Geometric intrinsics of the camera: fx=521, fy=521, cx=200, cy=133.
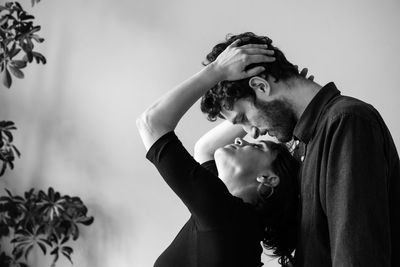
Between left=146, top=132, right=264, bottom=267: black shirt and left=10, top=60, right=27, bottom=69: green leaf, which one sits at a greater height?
left=10, top=60, right=27, bottom=69: green leaf

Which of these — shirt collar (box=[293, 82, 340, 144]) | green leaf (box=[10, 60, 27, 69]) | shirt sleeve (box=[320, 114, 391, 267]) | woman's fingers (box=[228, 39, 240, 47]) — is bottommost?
shirt sleeve (box=[320, 114, 391, 267])

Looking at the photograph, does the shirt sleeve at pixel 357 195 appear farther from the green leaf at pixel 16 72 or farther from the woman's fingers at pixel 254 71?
the green leaf at pixel 16 72

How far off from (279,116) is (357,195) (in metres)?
0.44

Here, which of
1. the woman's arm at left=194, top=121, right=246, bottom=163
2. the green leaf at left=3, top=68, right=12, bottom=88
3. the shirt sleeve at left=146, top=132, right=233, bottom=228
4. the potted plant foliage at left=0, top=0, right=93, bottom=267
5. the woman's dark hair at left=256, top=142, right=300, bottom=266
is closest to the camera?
the shirt sleeve at left=146, top=132, right=233, bottom=228

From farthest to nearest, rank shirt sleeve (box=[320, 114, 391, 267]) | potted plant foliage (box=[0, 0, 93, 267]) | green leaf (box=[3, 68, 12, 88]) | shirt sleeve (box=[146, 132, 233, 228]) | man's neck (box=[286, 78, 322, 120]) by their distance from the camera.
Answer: potted plant foliage (box=[0, 0, 93, 267]) < green leaf (box=[3, 68, 12, 88]) < man's neck (box=[286, 78, 322, 120]) < shirt sleeve (box=[146, 132, 233, 228]) < shirt sleeve (box=[320, 114, 391, 267])

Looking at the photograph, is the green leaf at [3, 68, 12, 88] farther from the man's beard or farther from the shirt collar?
the shirt collar

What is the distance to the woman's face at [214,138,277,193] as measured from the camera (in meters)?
1.65

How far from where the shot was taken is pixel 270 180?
1.63 m

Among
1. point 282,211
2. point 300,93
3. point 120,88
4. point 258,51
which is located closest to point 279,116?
point 300,93

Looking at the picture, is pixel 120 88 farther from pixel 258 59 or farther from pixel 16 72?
pixel 258 59

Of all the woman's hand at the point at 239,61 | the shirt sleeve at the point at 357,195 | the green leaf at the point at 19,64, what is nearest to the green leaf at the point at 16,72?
the green leaf at the point at 19,64

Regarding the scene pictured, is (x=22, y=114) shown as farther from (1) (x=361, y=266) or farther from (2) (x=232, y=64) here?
(1) (x=361, y=266)

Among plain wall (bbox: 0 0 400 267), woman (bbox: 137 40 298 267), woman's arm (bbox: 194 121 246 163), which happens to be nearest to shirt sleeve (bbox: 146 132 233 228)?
woman (bbox: 137 40 298 267)

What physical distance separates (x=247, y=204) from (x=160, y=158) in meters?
0.36
